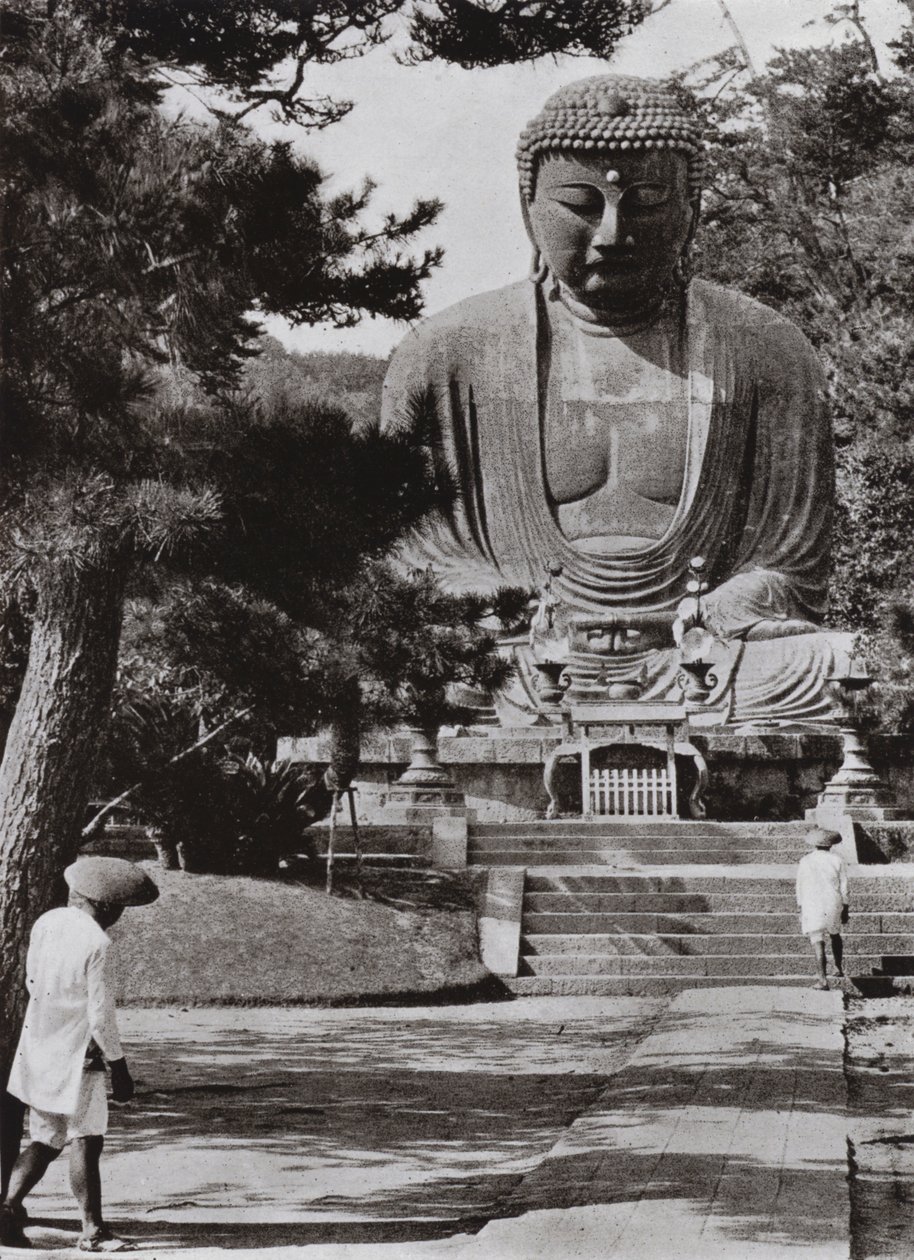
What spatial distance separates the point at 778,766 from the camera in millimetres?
14047

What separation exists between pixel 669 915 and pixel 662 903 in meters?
0.16

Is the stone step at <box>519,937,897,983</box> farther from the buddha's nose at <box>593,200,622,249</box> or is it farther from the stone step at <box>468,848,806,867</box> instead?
the buddha's nose at <box>593,200,622,249</box>

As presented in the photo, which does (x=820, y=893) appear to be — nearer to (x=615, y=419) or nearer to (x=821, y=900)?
(x=821, y=900)

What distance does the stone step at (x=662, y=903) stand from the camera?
35.3 feet

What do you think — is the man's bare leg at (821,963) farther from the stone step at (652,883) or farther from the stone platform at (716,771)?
the stone platform at (716,771)

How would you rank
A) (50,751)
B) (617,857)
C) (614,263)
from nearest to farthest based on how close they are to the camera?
(50,751), (617,857), (614,263)

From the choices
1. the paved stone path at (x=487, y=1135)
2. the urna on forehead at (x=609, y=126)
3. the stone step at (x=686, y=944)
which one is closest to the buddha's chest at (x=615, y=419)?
the urna on forehead at (x=609, y=126)

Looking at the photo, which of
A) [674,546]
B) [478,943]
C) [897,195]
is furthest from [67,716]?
[897,195]

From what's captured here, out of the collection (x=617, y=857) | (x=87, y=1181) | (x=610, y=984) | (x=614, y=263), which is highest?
(x=614, y=263)

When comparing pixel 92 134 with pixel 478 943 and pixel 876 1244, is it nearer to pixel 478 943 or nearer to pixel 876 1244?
pixel 876 1244

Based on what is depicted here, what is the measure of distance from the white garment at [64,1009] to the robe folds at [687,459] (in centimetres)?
1167

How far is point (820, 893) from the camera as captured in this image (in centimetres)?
959

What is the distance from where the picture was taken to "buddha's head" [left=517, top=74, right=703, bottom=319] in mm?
16578

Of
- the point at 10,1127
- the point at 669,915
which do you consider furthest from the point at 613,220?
the point at 10,1127
